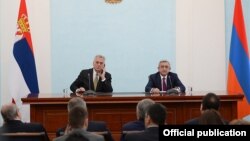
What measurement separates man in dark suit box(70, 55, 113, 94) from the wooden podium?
0.87 metres

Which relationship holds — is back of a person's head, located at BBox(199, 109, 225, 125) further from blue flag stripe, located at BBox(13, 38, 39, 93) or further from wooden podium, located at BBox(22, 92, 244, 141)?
blue flag stripe, located at BBox(13, 38, 39, 93)

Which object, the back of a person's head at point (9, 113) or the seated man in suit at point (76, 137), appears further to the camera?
the back of a person's head at point (9, 113)

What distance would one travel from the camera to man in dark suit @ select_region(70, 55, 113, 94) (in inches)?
321

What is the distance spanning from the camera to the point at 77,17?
991cm

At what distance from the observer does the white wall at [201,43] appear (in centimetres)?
1001

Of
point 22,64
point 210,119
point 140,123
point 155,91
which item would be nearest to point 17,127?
point 140,123

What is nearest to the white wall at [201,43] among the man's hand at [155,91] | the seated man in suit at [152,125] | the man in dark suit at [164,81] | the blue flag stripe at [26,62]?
the man in dark suit at [164,81]

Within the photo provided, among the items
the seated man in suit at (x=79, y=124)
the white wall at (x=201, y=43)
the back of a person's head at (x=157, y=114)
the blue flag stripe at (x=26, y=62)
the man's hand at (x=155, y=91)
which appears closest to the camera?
the seated man in suit at (x=79, y=124)

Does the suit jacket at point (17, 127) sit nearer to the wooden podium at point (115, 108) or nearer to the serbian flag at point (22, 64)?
the wooden podium at point (115, 108)

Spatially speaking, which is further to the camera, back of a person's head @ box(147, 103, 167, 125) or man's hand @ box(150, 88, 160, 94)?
man's hand @ box(150, 88, 160, 94)

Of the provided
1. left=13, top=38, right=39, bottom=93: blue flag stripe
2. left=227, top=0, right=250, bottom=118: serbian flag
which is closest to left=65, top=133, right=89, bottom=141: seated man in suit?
left=227, top=0, right=250, bottom=118: serbian flag

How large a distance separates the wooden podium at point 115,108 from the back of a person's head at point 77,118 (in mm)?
2627

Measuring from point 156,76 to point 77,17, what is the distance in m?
2.39

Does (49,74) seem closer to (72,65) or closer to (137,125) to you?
(72,65)
